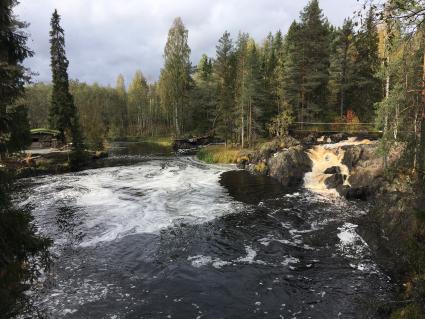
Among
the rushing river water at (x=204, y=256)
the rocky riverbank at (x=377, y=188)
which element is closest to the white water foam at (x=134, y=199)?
the rushing river water at (x=204, y=256)

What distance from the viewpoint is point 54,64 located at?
42.0 m

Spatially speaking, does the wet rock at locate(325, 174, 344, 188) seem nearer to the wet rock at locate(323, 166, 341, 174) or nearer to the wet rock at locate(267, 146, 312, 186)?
the wet rock at locate(323, 166, 341, 174)

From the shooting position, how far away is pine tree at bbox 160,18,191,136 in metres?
62.4

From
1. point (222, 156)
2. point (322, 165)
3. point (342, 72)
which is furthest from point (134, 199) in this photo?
point (342, 72)

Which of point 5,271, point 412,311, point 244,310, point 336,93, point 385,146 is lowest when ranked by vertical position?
point 244,310

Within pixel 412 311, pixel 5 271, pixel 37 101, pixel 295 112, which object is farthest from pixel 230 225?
pixel 37 101

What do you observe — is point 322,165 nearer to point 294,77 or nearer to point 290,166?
point 290,166

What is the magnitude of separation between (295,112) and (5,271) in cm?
4240

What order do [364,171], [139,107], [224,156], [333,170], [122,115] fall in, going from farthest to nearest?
[122,115], [139,107], [224,156], [333,170], [364,171]

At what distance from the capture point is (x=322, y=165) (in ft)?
91.4

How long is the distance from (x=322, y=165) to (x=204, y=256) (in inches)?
694

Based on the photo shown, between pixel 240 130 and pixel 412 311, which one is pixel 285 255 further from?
pixel 240 130

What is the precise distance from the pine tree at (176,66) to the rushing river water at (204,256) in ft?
135

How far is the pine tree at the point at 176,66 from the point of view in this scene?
6244 cm
